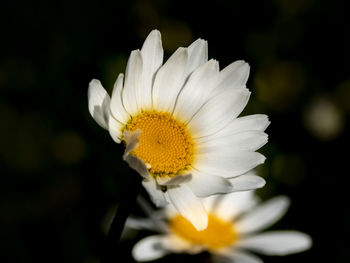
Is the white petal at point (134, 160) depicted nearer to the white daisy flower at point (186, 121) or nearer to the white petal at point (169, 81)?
the white daisy flower at point (186, 121)

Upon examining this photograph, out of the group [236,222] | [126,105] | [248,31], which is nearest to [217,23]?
[248,31]

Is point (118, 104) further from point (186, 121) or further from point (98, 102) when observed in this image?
point (186, 121)

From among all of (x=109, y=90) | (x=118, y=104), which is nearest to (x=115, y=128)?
(x=118, y=104)

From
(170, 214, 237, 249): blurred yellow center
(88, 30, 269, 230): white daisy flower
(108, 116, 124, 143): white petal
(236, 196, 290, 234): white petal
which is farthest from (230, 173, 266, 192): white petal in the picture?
(236, 196, 290, 234): white petal

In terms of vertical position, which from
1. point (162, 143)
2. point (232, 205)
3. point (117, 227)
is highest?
point (232, 205)

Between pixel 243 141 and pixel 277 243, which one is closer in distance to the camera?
pixel 243 141

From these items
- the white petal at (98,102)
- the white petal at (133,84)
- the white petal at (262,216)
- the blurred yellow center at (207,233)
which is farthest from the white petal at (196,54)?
the white petal at (262,216)

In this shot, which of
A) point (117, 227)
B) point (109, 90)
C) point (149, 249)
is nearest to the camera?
point (117, 227)
